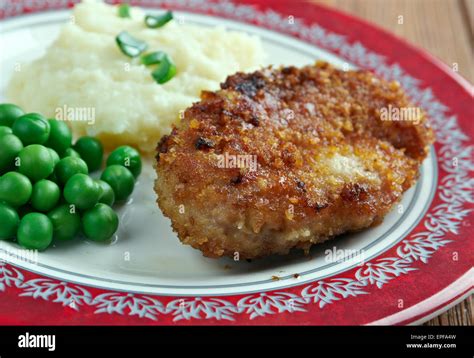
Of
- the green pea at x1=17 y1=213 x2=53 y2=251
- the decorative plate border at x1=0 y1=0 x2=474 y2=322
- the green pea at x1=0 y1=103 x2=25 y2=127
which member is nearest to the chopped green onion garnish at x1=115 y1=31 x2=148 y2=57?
the green pea at x1=0 y1=103 x2=25 y2=127

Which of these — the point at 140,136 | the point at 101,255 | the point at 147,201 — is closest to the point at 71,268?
the point at 101,255

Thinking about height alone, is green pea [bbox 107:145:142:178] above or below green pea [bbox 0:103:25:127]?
below

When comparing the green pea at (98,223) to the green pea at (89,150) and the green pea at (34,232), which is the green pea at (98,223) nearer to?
the green pea at (34,232)

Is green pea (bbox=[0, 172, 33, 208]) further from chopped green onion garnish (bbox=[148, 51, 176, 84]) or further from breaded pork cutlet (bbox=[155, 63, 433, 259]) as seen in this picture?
chopped green onion garnish (bbox=[148, 51, 176, 84])

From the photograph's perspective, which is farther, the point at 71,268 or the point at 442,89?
the point at 442,89

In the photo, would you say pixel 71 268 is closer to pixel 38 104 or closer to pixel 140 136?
pixel 140 136

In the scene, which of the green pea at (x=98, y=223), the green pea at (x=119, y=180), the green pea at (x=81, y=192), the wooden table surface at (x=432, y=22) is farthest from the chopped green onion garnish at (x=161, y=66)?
the wooden table surface at (x=432, y=22)
